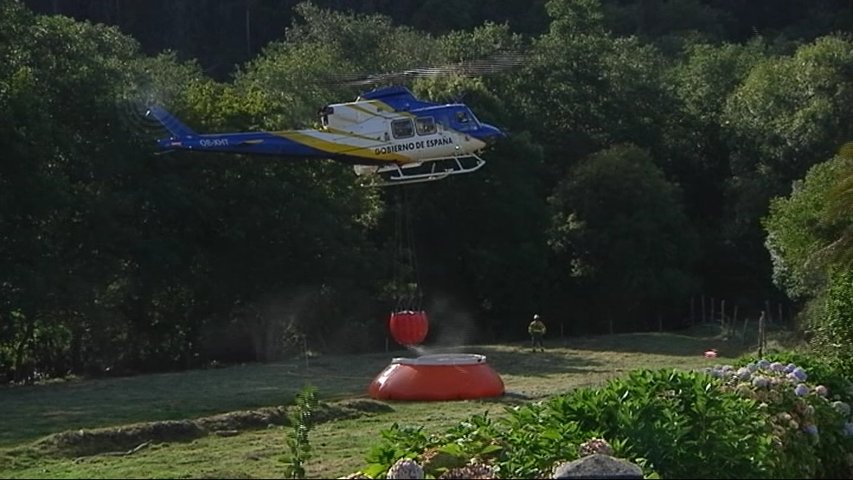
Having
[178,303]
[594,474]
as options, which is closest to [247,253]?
[178,303]

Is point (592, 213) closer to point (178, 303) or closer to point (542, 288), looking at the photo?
point (542, 288)

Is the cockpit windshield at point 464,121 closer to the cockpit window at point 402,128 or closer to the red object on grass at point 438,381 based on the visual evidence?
the cockpit window at point 402,128

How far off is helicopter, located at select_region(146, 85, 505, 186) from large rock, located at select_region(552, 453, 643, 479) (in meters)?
20.6

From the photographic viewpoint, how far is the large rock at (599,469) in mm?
11172

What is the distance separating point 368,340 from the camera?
145 ft

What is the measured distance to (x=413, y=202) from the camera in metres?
48.2

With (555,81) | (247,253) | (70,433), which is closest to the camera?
(70,433)

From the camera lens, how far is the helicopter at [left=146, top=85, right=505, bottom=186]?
1271 inches

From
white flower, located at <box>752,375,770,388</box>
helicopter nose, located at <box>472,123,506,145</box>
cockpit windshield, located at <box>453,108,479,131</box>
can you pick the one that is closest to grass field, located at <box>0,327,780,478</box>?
white flower, located at <box>752,375,770,388</box>

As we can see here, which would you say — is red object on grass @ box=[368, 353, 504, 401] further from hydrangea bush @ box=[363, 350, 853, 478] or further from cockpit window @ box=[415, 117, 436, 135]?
cockpit window @ box=[415, 117, 436, 135]

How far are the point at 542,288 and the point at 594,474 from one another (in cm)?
3785

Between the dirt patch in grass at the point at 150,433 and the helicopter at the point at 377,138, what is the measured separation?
11934mm

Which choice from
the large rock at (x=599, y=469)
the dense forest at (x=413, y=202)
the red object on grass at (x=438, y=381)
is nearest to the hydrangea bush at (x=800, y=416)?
the large rock at (x=599, y=469)

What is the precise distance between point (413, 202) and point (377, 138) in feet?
52.8
